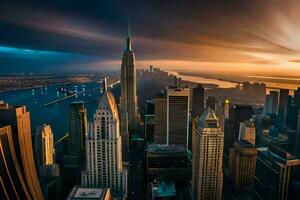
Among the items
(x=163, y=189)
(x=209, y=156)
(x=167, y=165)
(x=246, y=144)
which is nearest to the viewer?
(x=209, y=156)

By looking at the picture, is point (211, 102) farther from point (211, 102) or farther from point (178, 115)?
point (178, 115)

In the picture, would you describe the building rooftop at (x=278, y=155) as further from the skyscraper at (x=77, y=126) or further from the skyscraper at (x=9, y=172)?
the skyscraper at (x=9, y=172)

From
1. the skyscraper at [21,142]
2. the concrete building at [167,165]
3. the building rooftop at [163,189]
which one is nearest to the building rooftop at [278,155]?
the concrete building at [167,165]

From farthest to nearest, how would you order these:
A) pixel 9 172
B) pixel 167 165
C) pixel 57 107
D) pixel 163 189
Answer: pixel 57 107 → pixel 167 165 → pixel 163 189 → pixel 9 172

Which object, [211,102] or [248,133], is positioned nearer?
[248,133]

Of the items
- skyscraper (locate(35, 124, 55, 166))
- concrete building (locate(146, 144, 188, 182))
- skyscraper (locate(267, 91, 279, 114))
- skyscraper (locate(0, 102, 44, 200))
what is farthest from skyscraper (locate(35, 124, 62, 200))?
skyscraper (locate(267, 91, 279, 114))

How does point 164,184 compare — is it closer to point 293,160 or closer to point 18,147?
point 293,160

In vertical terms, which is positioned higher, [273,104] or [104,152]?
[273,104]

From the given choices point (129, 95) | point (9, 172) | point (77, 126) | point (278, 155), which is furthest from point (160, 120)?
point (9, 172)
